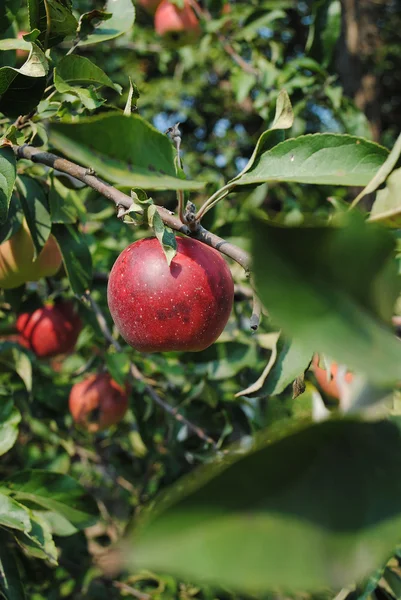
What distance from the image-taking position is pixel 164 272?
725 mm

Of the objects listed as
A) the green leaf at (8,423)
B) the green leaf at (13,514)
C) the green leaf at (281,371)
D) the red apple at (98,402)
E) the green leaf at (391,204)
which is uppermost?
the green leaf at (391,204)

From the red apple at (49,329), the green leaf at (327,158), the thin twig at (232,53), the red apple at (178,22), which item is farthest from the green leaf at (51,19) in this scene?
the red apple at (178,22)

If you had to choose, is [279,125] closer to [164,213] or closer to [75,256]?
[164,213]

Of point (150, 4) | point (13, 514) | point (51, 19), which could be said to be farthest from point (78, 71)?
point (150, 4)

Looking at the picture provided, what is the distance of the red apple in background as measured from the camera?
3.71 ft

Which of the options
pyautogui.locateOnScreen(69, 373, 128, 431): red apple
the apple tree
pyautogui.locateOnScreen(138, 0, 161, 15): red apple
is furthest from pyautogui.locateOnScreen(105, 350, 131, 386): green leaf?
pyautogui.locateOnScreen(138, 0, 161, 15): red apple

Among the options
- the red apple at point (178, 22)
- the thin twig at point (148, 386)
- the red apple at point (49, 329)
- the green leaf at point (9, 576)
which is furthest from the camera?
the red apple at point (178, 22)

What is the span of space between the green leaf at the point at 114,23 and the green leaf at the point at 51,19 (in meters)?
0.06

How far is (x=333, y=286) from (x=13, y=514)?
74 cm

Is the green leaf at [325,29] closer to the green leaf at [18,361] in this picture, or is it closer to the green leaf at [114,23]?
the green leaf at [114,23]

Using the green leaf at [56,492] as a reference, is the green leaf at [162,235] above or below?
above

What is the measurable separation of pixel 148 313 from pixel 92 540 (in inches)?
65.5

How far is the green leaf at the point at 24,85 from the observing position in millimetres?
840

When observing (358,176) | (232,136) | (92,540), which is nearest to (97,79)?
(358,176)
